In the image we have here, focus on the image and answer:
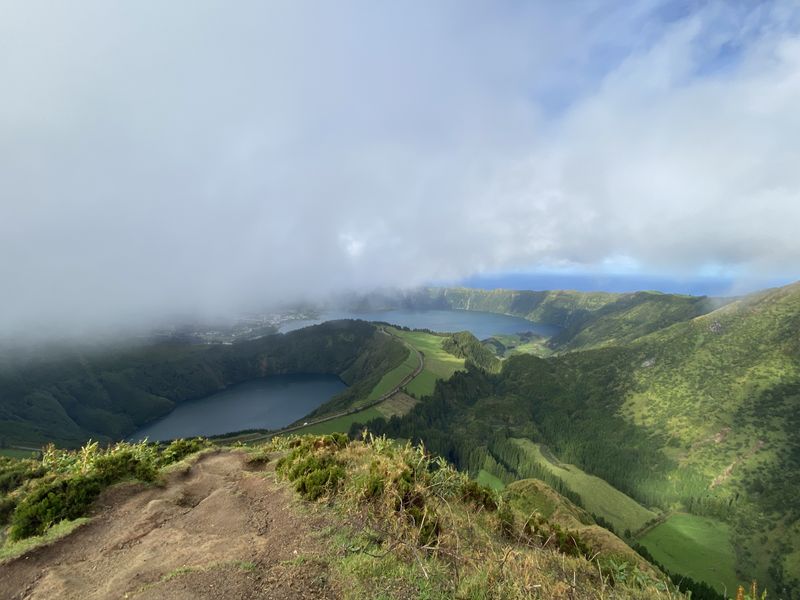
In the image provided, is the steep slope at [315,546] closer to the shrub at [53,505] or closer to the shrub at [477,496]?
the shrub at [477,496]

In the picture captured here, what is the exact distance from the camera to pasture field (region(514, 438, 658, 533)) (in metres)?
141

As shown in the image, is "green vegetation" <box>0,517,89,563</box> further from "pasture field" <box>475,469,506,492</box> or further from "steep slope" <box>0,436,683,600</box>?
"pasture field" <box>475,469,506,492</box>

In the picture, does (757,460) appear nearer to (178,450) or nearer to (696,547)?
Result: (696,547)

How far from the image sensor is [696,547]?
5217 inches

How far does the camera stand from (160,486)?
1769 cm

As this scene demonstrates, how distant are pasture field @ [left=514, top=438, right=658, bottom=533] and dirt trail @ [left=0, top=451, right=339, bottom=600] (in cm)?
16152

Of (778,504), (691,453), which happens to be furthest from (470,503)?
(691,453)

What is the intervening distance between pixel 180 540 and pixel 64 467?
14.7 meters

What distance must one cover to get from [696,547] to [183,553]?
184m

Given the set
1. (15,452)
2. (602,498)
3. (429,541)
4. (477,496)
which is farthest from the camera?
(602,498)

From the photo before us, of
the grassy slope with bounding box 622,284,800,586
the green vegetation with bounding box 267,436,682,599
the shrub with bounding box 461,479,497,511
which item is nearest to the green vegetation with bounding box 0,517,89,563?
the green vegetation with bounding box 267,436,682,599

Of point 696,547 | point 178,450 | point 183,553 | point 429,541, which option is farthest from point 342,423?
point 429,541

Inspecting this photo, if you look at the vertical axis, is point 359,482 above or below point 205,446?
above

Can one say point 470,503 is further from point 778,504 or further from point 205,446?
point 778,504
